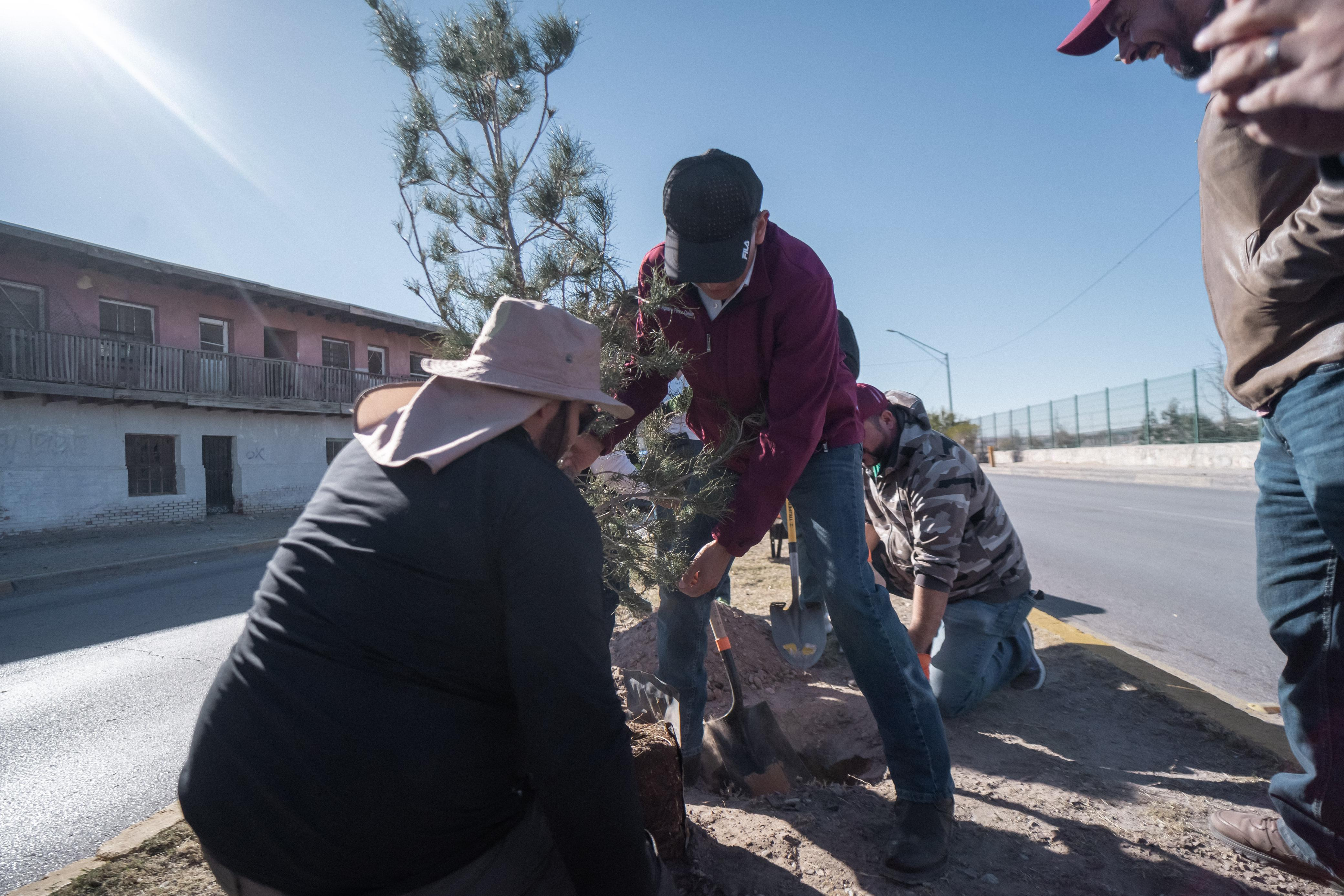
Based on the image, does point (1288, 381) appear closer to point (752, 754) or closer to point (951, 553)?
point (951, 553)

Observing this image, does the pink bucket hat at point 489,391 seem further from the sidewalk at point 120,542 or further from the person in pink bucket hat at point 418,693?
the sidewalk at point 120,542

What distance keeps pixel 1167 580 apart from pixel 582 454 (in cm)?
603

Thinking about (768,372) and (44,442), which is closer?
(768,372)

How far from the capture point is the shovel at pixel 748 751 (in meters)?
2.47

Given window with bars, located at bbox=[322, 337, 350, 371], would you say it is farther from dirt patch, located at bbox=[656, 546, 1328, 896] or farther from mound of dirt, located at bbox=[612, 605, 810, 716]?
dirt patch, located at bbox=[656, 546, 1328, 896]

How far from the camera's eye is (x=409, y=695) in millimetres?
1052

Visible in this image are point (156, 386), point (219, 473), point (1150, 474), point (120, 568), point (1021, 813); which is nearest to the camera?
point (1021, 813)

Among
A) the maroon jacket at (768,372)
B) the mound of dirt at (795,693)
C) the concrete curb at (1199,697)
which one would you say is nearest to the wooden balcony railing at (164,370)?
the mound of dirt at (795,693)

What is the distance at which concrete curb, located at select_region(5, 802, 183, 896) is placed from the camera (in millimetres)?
1591

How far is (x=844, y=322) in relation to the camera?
3.96 metres

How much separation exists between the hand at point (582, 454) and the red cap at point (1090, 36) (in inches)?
59.7

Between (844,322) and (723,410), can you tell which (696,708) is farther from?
(844,322)

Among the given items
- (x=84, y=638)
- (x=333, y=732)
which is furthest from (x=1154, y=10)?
(x=84, y=638)

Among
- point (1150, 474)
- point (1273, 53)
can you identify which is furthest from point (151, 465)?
point (1150, 474)
